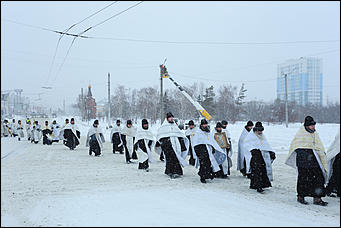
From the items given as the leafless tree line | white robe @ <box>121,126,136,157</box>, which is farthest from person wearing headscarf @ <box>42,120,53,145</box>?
the leafless tree line

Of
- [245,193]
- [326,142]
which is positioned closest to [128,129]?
[245,193]

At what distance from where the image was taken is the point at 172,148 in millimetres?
9109

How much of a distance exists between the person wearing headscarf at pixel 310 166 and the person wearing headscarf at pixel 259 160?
1017 mm

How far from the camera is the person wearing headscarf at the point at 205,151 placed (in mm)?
8305

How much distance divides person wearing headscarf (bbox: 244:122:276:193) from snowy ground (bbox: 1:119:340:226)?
254 millimetres

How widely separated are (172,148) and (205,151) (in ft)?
3.66

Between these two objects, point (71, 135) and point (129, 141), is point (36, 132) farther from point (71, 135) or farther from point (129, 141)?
point (129, 141)

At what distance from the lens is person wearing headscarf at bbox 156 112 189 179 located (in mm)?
9078

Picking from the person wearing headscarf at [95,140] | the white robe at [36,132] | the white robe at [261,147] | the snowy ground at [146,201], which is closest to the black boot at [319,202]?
the snowy ground at [146,201]

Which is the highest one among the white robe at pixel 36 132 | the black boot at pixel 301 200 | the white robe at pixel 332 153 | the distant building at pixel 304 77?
the distant building at pixel 304 77

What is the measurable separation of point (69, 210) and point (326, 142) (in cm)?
1744

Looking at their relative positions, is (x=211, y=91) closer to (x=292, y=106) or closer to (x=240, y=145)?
(x=292, y=106)

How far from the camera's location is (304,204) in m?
6.29

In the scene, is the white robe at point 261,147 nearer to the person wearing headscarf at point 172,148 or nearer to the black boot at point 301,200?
the black boot at point 301,200
